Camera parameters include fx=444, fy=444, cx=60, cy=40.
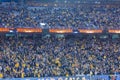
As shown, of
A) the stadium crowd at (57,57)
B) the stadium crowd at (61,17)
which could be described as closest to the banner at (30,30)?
the stadium crowd at (61,17)

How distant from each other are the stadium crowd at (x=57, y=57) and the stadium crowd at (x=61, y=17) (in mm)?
2108

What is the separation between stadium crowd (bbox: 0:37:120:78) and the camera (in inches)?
2098

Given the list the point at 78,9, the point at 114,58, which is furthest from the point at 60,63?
the point at 78,9

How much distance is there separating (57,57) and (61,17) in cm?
1112

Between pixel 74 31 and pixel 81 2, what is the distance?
38.2 ft

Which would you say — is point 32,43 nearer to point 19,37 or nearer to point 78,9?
point 19,37

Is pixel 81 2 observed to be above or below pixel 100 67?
above

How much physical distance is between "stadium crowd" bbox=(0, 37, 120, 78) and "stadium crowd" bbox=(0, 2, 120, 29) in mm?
2108

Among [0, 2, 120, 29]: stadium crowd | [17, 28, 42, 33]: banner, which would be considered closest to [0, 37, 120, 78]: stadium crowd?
[17, 28, 42, 33]: banner

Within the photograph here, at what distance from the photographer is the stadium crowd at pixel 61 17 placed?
209 feet

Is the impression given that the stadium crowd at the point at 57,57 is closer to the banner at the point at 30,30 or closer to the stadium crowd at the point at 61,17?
the banner at the point at 30,30

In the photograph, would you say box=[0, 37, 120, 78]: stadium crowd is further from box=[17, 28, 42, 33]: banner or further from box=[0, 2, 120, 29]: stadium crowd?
box=[0, 2, 120, 29]: stadium crowd

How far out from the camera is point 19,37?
2482 inches

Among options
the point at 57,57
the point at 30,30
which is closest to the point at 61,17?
the point at 30,30
